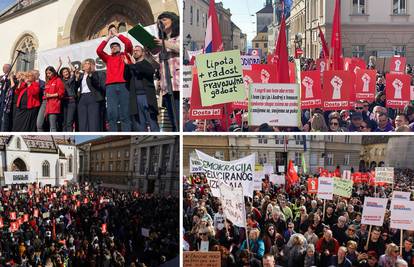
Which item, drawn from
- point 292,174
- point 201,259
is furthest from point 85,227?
point 292,174

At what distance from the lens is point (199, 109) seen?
4441 millimetres

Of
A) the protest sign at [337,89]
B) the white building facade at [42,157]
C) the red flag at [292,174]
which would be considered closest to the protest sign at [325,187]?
the red flag at [292,174]

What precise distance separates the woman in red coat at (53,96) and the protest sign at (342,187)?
2203 millimetres

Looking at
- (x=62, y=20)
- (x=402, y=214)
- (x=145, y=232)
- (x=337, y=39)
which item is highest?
(x=62, y=20)

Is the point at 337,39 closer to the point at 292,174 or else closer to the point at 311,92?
the point at 311,92

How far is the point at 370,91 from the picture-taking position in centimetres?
437

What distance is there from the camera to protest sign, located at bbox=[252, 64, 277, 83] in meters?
4.38

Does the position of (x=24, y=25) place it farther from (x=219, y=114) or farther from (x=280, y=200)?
(x=280, y=200)

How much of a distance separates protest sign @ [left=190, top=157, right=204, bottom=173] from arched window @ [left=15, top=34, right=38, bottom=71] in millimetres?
1512

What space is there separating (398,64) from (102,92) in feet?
7.27

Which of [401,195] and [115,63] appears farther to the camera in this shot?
[115,63]

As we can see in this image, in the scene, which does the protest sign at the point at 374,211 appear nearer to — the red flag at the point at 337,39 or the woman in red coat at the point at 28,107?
the red flag at the point at 337,39

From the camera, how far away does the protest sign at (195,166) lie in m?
4.50

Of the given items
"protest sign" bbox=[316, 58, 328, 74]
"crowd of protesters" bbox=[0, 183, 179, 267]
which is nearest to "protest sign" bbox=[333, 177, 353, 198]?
"protest sign" bbox=[316, 58, 328, 74]
